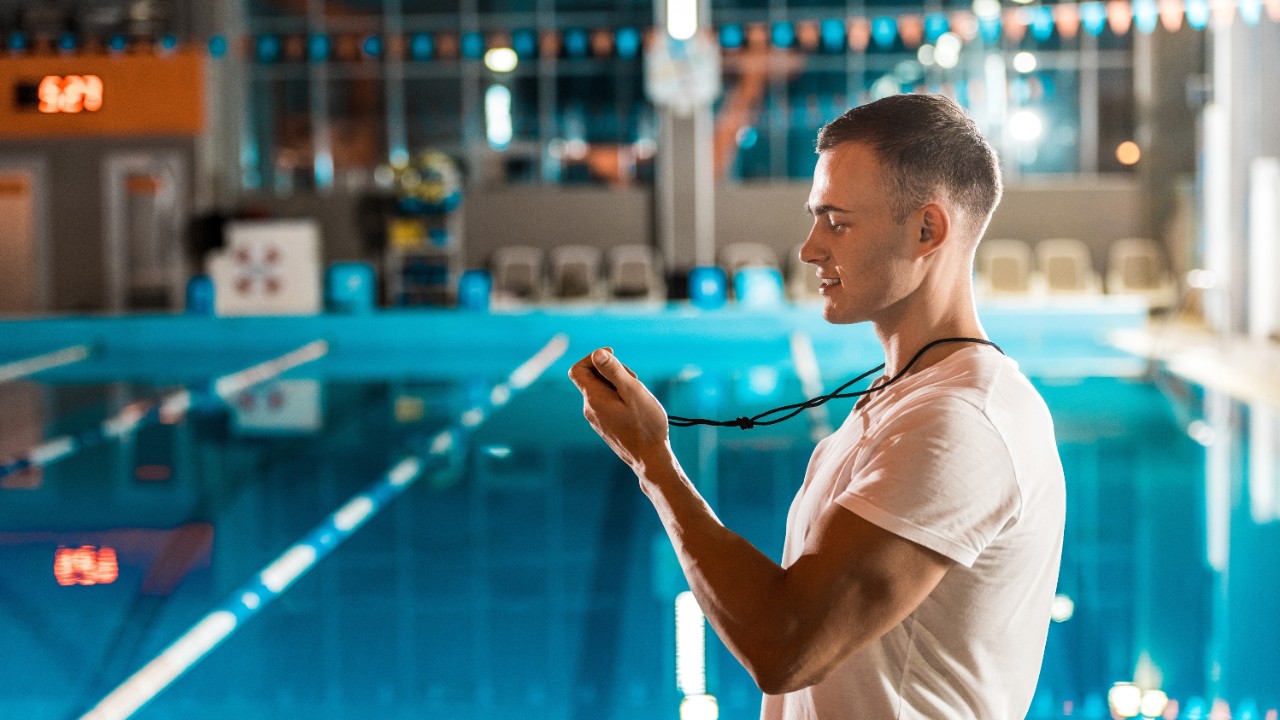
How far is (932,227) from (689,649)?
3.29 meters

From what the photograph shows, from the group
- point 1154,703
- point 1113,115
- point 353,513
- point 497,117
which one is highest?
point 497,117

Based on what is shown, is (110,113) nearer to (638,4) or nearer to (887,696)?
(638,4)

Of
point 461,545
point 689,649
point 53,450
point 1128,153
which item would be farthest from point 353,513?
point 1128,153

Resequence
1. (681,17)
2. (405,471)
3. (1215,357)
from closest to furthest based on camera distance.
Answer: (405,471), (1215,357), (681,17)

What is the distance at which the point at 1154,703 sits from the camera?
12.4 feet

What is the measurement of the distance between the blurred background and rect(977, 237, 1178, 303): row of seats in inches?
2.1

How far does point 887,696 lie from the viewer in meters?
1.16

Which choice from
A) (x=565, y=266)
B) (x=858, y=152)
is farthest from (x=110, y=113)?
(x=858, y=152)

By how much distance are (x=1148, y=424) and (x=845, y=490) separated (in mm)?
8375

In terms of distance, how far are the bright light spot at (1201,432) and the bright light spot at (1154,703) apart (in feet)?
15.3

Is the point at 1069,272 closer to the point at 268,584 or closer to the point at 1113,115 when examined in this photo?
the point at 1113,115

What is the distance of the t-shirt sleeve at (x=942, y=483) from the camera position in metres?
1.05

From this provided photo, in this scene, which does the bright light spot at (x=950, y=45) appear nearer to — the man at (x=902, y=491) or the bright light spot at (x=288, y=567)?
the bright light spot at (x=288, y=567)

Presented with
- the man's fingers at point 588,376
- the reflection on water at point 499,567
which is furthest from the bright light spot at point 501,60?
the man's fingers at point 588,376
